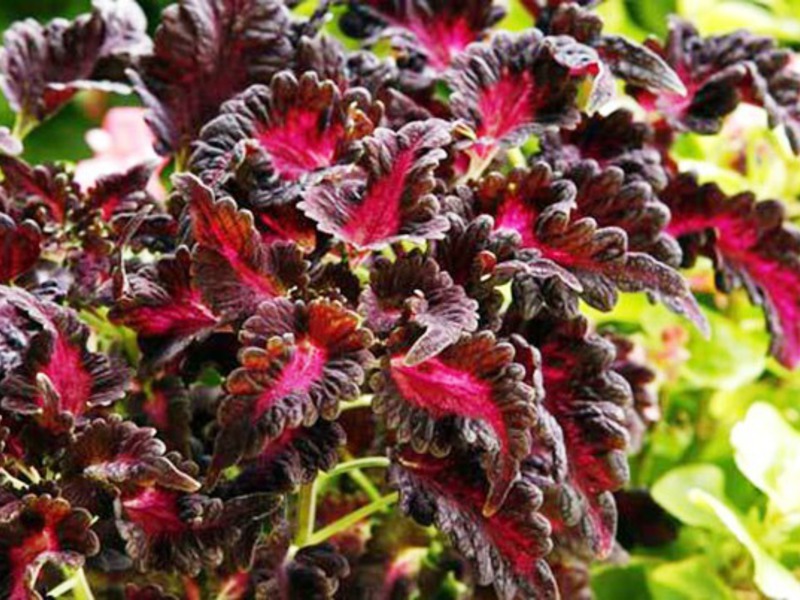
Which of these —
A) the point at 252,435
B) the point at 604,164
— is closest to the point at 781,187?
the point at 604,164

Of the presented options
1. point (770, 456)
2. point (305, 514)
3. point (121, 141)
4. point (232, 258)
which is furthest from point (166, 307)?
point (121, 141)

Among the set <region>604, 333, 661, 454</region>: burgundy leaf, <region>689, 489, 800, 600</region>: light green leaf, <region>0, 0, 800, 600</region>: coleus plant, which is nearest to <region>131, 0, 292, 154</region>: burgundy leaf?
<region>0, 0, 800, 600</region>: coleus plant

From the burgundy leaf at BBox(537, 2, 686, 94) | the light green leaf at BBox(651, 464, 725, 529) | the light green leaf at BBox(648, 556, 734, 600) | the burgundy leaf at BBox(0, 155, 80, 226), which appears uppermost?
the burgundy leaf at BBox(537, 2, 686, 94)

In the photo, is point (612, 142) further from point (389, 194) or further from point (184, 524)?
point (184, 524)

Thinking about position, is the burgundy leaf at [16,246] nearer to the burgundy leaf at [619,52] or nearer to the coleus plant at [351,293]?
the coleus plant at [351,293]

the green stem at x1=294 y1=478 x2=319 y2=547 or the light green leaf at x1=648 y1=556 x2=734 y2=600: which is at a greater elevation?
the green stem at x1=294 y1=478 x2=319 y2=547

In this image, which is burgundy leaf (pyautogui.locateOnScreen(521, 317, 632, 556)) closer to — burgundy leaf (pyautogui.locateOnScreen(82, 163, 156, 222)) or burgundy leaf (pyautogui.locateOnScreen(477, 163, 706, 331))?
burgundy leaf (pyautogui.locateOnScreen(477, 163, 706, 331))

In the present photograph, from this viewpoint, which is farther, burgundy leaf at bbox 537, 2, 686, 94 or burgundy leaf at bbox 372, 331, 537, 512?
burgundy leaf at bbox 537, 2, 686, 94

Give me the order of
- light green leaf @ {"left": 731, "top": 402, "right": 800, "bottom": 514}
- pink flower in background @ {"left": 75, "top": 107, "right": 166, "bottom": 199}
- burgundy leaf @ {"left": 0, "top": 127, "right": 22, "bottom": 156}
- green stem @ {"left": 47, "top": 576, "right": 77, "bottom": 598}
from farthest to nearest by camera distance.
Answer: pink flower in background @ {"left": 75, "top": 107, "right": 166, "bottom": 199}, light green leaf @ {"left": 731, "top": 402, "right": 800, "bottom": 514}, burgundy leaf @ {"left": 0, "top": 127, "right": 22, "bottom": 156}, green stem @ {"left": 47, "top": 576, "right": 77, "bottom": 598}
